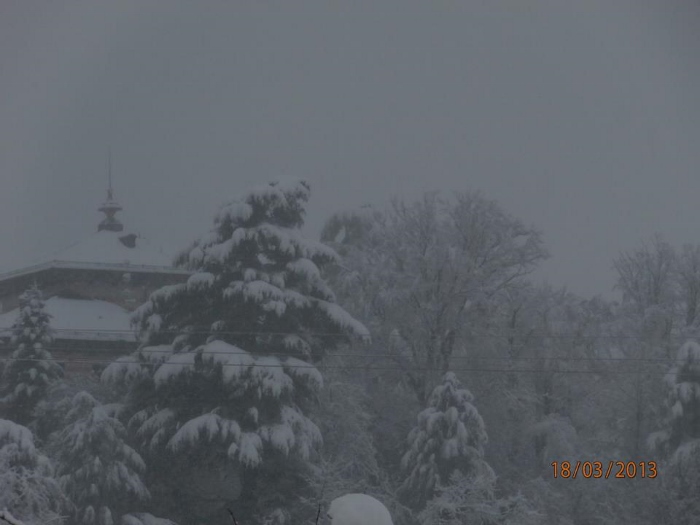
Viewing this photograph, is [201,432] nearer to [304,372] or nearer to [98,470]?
[98,470]

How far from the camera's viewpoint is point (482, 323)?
37000 millimetres

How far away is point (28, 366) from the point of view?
1291 inches

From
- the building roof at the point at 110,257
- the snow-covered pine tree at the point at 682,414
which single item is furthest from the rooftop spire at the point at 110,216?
the snow-covered pine tree at the point at 682,414

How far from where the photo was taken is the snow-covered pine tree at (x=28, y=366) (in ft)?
105

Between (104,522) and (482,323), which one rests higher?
(482,323)

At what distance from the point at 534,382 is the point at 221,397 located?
1186 centimetres

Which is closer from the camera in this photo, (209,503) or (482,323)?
(209,503)

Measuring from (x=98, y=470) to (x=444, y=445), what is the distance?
8.74m

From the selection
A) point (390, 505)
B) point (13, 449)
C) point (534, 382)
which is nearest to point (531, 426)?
point (534, 382)

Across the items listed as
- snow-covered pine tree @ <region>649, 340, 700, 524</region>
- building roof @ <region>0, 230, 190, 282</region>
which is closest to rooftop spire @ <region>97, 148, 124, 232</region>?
building roof @ <region>0, 230, 190, 282</region>

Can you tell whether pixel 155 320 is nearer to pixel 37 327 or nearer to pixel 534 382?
pixel 37 327
